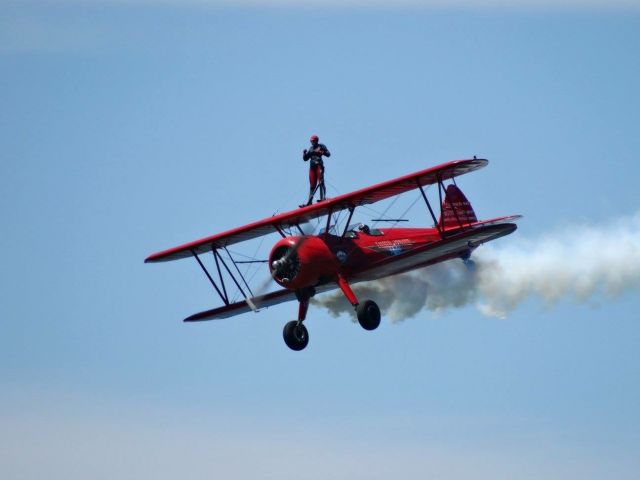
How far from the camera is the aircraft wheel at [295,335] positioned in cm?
4197

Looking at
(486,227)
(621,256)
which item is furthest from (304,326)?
(621,256)

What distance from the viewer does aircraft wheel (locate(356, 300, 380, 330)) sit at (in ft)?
135

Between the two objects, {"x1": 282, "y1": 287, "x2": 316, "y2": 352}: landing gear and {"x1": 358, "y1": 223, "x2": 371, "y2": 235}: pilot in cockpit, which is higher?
{"x1": 358, "y1": 223, "x2": 371, "y2": 235}: pilot in cockpit

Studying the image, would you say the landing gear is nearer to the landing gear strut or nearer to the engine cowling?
the engine cowling

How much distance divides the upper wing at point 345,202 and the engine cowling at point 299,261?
0.98 m

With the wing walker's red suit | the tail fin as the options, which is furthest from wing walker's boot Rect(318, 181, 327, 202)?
the tail fin

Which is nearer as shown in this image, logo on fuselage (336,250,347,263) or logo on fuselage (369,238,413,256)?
logo on fuselage (336,250,347,263)

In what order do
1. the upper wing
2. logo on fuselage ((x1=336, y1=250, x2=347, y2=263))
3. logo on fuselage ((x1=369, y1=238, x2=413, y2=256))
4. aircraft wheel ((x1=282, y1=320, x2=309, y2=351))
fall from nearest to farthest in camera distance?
the upper wing → logo on fuselage ((x1=336, y1=250, x2=347, y2=263)) → aircraft wheel ((x1=282, y1=320, x2=309, y2=351)) → logo on fuselage ((x1=369, y1=238, x2=413, y2=256))

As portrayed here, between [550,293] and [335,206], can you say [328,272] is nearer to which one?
[335,206]

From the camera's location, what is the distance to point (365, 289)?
4512cm

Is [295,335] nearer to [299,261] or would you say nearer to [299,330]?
[299,330]

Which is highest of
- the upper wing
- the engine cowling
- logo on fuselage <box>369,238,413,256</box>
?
the upper wing

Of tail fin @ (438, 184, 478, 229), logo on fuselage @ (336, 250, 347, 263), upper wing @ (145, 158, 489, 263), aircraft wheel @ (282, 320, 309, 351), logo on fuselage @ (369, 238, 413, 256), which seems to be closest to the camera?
upper wing @ (145, 158, 489, 263)

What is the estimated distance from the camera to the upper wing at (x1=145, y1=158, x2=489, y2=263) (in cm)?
4062
